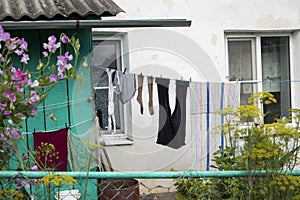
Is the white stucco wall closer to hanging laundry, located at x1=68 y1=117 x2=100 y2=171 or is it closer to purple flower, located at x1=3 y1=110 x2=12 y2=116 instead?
hanging laundry, located at x1=68 y1=117 x2=100 y2=171

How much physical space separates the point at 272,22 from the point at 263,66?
2.14ft

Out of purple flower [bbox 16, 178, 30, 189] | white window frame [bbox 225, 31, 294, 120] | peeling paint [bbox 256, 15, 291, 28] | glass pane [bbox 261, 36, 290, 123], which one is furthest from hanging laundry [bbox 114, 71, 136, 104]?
purple flower [bbox 16, 178, 30, 189]

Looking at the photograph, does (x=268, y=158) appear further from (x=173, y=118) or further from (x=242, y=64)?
(x=242, y=64)

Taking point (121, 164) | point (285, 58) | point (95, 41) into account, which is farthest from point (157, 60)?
point (285, 58)

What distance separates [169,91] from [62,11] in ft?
7.46

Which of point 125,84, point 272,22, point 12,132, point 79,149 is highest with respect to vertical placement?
point 272,22

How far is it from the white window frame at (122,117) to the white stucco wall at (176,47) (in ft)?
0.27

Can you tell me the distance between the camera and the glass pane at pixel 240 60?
584 centimetres

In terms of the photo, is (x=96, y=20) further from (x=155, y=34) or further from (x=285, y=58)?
(x=285, y=58)

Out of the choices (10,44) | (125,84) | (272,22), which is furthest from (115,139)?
(10,44)

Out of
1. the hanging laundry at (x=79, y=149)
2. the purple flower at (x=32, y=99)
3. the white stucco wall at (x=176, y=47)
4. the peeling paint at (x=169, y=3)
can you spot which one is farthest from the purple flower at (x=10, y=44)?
the peeling paint at (x=169, y=3)

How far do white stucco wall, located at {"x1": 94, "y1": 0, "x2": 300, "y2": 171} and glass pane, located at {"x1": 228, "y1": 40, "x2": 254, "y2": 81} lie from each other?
277 mm

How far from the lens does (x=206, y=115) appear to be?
4863mm

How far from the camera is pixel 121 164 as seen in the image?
527 centimetres
